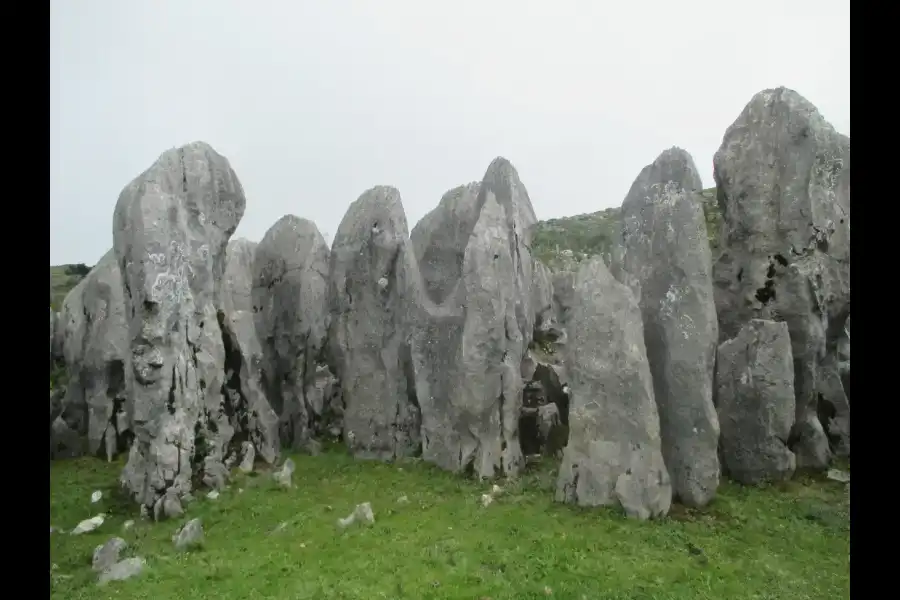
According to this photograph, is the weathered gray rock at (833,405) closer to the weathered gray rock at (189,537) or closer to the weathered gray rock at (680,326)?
the weathered gray rock at (680,326)

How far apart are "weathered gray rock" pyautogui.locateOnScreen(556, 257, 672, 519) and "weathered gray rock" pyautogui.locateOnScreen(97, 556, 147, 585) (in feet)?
25.6

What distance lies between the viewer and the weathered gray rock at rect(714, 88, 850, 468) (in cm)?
1566

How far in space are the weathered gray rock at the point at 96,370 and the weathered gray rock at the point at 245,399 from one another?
414 cm

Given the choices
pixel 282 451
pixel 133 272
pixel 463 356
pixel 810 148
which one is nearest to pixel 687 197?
pixel 810 148

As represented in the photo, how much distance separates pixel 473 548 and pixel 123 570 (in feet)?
19.4

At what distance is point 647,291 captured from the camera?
45.0ft

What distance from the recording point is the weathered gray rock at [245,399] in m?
16.7

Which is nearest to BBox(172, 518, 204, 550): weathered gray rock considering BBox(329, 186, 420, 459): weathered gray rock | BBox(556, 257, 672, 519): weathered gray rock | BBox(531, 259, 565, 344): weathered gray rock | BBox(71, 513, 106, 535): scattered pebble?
BBox(71, 513, 106, 535): scattered pebble

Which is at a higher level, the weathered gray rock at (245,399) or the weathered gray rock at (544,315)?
the weathered gray rock at (544,315)

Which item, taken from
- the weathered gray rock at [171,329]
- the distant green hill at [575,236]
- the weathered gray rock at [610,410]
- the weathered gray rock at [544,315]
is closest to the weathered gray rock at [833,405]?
the weathered gray rock at [610,410]

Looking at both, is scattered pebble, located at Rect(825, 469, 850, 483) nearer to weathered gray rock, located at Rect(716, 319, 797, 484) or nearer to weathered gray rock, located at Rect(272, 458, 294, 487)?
weathered gray rock, located at Rect(716, 319, 797, 484)

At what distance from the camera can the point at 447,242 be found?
67.4 feet
